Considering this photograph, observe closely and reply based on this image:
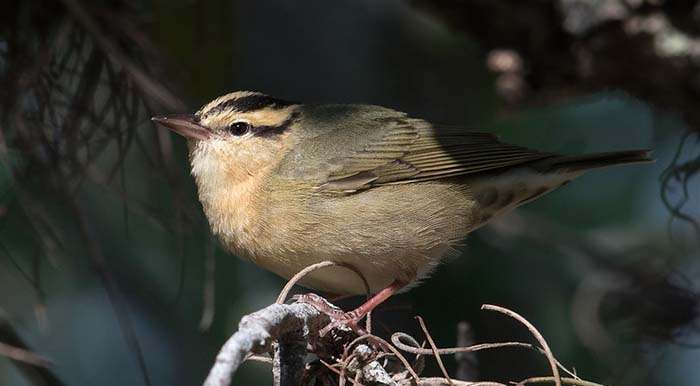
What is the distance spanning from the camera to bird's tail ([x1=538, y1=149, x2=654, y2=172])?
4102 millimetres

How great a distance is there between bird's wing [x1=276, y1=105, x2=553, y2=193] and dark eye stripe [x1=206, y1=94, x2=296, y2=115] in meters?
0.22

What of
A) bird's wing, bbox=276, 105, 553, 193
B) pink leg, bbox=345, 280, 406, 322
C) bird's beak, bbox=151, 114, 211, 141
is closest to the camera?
pink leg, bbox=345, 280, 406, 322

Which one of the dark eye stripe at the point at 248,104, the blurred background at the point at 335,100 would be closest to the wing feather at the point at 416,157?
the blurred background at the point at 335,100

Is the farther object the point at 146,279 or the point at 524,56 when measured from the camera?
the point at 146,279

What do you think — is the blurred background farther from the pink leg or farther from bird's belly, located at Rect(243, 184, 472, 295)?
bird's belly, located at Rect(243, 184, 472, 295)

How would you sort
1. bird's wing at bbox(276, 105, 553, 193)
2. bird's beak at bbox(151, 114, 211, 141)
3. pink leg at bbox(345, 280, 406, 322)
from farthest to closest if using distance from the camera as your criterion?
bird's wing at bbox(276, 105, 553, 193), bird's beak at bbox(151, 114, 211, 141), pink leg at bbox(345, 280, 406, 322)

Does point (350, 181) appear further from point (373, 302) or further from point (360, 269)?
point (373, 302)

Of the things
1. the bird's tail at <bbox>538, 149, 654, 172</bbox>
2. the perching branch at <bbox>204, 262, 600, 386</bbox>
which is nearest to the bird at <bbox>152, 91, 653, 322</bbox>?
the bird's tail at <bbox>538, 149, 654, 172</bbox>

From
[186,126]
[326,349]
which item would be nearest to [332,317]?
[326,349]

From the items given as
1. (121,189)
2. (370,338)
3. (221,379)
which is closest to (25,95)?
(121,189)

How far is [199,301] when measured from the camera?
234 inches

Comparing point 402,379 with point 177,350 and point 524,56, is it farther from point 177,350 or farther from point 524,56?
point 177,350

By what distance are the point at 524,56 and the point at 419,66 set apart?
1667mm

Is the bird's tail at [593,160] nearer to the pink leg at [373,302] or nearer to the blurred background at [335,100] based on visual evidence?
the blurred background at [335,100]
